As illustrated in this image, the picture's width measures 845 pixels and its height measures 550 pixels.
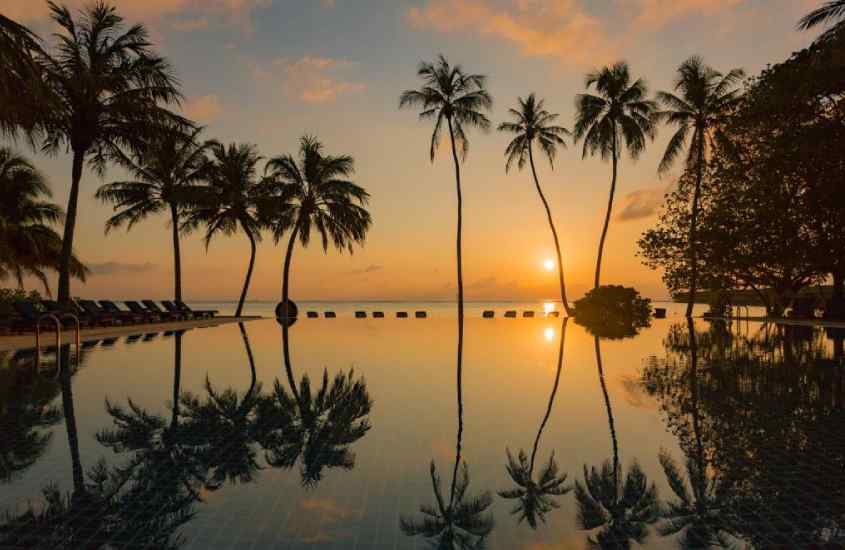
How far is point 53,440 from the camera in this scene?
6027 millimetres

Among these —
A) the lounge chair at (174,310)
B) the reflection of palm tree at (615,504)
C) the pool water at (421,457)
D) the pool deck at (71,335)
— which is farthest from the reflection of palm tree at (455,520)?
the lounge chair at (174,310)

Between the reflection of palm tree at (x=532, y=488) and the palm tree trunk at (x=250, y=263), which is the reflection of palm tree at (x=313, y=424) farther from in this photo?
the palm tree trunk at (x=250, y=263)

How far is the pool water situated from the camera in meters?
3.82

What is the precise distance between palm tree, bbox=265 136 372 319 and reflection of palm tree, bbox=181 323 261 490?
885 inches

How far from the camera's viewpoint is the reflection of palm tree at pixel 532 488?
13.8 ft

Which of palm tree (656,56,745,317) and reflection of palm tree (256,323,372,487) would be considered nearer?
reflection of palm tree (256,323,372,487)

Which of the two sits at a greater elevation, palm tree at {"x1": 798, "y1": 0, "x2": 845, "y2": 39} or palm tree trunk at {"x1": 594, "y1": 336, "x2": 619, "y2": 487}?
palm tree at {"x1": 798, "y1": 0, "x2": 845, "y2": 39}

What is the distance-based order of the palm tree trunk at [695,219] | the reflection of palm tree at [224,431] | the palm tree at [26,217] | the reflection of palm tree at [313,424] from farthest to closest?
the palm tree trunk at [695,219]
the palm tree at [26,217]
the reflection of palm tree at [313,424]
the reflection of palm tree at [224,431]

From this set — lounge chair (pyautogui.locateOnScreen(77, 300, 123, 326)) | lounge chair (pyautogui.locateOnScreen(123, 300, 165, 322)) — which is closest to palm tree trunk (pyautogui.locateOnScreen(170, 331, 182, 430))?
lounge chair (pyautogui.locateOnScreen(77, 300, 123, 326))

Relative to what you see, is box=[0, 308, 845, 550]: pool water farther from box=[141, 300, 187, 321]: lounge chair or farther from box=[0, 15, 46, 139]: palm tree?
box=[141, 300, 187, 321]: lounge chair

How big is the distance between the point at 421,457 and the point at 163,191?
28.0 m

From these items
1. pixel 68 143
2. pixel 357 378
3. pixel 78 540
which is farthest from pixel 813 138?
pixel 68 143

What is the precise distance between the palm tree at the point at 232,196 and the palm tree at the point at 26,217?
272 inches

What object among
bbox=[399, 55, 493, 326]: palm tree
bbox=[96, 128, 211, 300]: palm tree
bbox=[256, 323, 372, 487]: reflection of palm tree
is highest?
bbox=[399, 55, 493, 326]: palm tree
